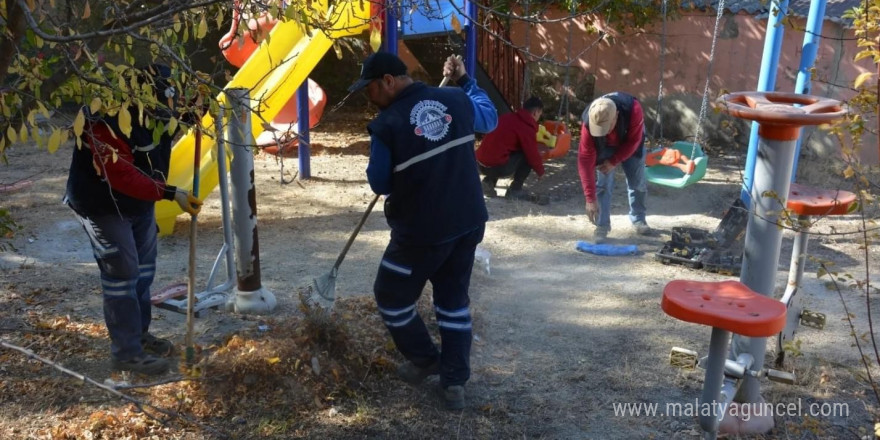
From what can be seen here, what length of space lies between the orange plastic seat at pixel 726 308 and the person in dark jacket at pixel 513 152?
5.03 metres

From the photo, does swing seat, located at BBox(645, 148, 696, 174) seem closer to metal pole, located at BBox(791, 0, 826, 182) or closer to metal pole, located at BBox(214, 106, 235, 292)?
metal pole, located at BBox(791, 0, 826, 182)

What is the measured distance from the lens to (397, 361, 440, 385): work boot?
164 inches

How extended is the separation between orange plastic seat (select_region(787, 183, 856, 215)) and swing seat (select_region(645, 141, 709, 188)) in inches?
126

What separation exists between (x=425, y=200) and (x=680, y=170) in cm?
506

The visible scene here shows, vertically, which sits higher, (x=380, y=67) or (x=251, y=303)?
(x=380, y=67)

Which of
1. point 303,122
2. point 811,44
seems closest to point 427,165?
point 811,44

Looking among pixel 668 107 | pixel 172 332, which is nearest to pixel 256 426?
pixel 172 332

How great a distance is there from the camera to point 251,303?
16.3ft

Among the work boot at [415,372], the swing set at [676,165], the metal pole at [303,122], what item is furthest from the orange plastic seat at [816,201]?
the metal pole at [303,122]

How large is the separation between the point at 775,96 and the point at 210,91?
277 cm

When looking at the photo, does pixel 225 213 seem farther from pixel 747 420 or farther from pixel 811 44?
pixel 811 44

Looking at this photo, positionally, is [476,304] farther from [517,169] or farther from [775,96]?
[517,169]

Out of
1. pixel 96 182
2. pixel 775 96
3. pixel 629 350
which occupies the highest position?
pixel 775 96

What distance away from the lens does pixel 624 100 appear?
6.89m
